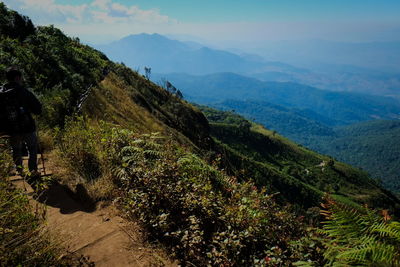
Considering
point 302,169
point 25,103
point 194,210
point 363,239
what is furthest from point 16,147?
point 302,169

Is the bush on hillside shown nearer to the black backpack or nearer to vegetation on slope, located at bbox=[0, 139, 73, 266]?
the black backpack

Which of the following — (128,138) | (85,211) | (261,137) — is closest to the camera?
(85,211)

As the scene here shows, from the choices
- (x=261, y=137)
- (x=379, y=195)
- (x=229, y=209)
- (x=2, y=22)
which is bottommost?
(x=379, y=195)

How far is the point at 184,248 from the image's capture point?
4.04 metres

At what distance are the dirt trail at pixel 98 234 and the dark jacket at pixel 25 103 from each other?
154cm

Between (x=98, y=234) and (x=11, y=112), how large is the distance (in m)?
3.40

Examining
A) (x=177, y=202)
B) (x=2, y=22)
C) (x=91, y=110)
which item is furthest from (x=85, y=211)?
(x=2, y=22)

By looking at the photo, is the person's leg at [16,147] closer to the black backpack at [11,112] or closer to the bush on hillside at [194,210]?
the black backpack at [11,112]

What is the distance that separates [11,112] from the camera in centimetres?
580

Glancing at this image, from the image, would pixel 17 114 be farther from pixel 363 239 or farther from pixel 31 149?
pixel 363 239

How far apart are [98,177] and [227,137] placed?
113268 millimetres

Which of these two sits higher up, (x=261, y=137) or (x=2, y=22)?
(x=2, y=22)

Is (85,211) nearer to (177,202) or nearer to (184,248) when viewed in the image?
(177,202)

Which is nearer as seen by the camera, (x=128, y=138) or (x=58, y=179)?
(x=58, y=179)
